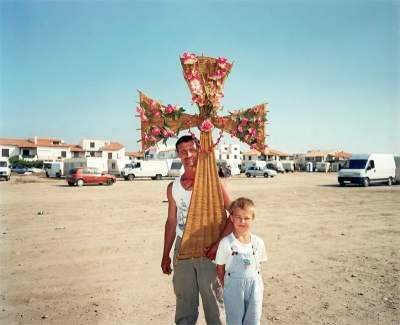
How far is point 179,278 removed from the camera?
3074mm

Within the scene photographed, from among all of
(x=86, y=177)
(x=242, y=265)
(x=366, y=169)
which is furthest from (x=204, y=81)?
(x=86, y=177)

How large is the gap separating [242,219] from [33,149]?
274 ft

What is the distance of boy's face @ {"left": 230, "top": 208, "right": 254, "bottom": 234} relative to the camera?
9.52ft

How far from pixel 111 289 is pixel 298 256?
147 inches

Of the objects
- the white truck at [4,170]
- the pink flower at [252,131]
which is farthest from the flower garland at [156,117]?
the white truck at [4,170]

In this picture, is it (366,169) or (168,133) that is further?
(366,169)

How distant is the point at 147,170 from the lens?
37281 millimetres

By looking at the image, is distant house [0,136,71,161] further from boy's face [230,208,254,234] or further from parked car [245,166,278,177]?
boy's face [230,208,254,234]

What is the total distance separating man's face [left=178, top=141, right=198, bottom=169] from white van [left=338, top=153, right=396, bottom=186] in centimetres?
2536

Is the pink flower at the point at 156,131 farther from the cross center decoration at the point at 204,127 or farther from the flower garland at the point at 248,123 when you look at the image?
the flower garland at the point at 248,123

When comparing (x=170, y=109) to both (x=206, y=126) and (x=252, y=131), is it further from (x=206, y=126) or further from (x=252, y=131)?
(x=252, y=131)

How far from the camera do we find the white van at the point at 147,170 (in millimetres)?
37094

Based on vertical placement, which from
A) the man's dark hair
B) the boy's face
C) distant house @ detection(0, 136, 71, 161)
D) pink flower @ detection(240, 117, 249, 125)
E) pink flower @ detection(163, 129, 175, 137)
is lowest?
the boy's face

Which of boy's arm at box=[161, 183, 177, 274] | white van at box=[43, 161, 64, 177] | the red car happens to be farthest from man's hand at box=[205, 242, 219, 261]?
white van at box=[43, 161, 64, 177]
